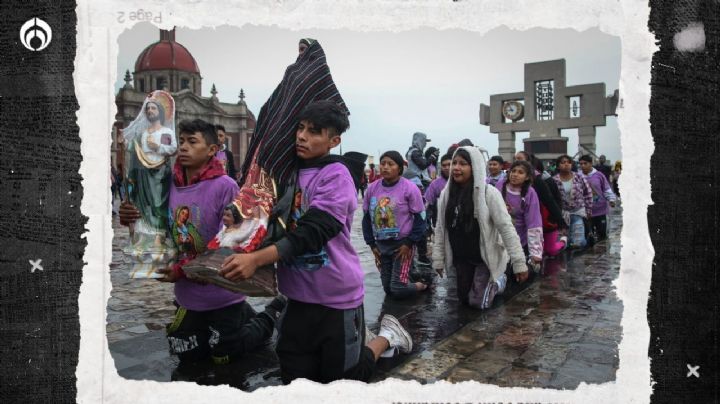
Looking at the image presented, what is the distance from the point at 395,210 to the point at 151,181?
2.70 meters

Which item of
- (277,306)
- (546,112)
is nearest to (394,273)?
(277,306)

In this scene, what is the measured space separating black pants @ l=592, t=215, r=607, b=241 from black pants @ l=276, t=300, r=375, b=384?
7657 mm

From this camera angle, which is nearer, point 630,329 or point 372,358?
point 630,329

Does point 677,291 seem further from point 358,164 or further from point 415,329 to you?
point 415,329

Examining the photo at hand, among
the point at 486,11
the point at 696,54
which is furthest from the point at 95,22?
the point at 696,54

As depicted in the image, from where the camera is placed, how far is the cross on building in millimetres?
28719

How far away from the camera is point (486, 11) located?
2264 mm

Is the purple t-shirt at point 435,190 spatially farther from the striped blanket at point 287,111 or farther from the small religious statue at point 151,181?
the striped blanket at point 287,111

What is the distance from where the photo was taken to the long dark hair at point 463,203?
4.54m

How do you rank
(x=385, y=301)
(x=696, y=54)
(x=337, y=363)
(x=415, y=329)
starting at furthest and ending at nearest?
(x=385, y=301), (x=415, y=329), (x=337, y=363), (x=696, y=54)

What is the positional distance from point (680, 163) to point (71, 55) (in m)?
2.75

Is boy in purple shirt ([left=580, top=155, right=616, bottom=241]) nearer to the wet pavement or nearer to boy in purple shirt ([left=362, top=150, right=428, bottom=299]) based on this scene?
the wet pavement

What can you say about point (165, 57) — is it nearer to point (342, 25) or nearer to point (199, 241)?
point (199, 241)

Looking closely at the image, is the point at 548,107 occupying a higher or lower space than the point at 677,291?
higher
